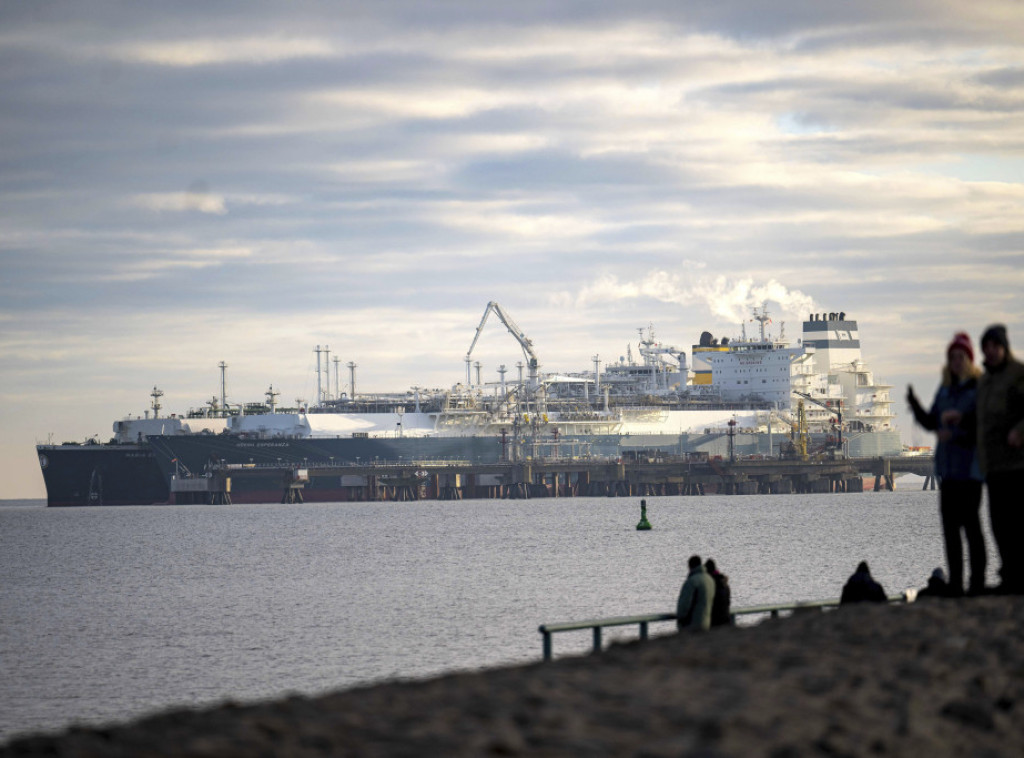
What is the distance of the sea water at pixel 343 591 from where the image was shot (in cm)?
2569

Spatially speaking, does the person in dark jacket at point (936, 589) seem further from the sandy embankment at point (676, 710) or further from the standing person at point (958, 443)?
the sandy embankment at point (676, 710)

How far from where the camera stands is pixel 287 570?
52.3 metres

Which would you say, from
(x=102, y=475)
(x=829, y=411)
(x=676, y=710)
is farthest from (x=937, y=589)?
(x=829, y=411)

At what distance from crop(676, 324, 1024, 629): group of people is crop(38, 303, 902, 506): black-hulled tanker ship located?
360 ft

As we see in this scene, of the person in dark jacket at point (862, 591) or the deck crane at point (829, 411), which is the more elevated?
the deck crane at point (829, 411)

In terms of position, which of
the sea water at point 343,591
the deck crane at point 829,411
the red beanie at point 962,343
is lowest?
the sea water at point 343,591

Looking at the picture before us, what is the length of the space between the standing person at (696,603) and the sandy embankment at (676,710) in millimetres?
3421

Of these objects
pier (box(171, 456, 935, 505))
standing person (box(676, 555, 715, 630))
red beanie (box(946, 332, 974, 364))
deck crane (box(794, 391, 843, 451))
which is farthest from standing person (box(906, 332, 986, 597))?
deck crane (box(794, 391, 843, 451))

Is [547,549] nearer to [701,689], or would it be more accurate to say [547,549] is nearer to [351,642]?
[351,642]

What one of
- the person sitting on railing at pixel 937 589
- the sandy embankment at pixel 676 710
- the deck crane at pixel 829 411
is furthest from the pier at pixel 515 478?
the sandy embankment at pixel 676 710

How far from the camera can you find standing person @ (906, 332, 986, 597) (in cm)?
1274

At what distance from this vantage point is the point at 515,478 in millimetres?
126312

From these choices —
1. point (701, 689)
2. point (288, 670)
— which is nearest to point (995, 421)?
point (701, 689)

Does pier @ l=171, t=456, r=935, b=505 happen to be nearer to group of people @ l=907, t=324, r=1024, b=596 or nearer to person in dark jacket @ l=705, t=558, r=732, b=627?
person in dark jacket @ l=705, t=558, r=732, b=627
